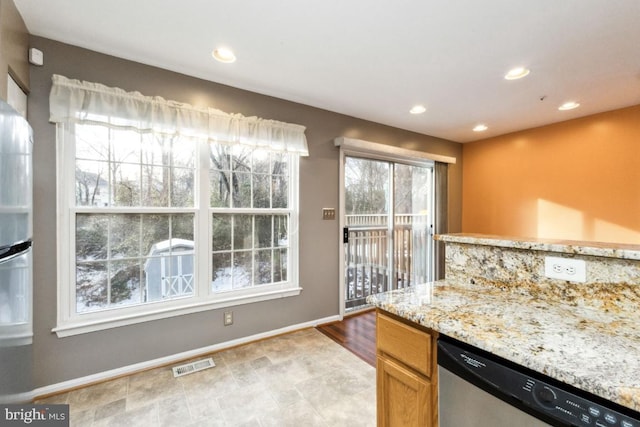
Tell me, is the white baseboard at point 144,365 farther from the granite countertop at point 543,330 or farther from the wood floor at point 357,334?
the granite countertop at point 543,330

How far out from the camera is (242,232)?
2.75 m

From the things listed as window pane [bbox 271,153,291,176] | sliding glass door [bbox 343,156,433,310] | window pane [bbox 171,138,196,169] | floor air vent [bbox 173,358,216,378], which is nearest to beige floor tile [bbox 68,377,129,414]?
floor air vent [bbox 173,358,216,378]

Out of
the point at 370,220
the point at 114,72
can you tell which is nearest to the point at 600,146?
the point at 370,220

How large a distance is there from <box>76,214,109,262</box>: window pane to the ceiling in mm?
1265

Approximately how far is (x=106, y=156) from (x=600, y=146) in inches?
201

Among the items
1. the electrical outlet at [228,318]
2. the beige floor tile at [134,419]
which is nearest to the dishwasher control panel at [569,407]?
the beige floor tile at [134,419]

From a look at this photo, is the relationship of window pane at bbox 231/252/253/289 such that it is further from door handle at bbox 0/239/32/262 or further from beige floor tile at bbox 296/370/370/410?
door handle at bbox 0/239/32/262

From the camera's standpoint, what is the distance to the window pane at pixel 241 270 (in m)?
2.71

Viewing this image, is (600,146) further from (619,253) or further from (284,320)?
(284,320)

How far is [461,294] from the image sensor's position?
130 centimetres

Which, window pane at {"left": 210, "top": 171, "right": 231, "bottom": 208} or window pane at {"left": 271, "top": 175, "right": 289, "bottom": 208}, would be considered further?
window pane at {"left": 271, "top": 175, "right": 289, "bottom": 208}

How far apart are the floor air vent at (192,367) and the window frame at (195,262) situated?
42cm

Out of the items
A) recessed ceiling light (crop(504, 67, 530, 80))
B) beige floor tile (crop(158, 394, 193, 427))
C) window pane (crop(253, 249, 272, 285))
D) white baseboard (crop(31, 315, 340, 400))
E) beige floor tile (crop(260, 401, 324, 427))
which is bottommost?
beige floor tile (crop(260, 401, 324, 427))

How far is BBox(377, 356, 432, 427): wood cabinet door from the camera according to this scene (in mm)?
1045
